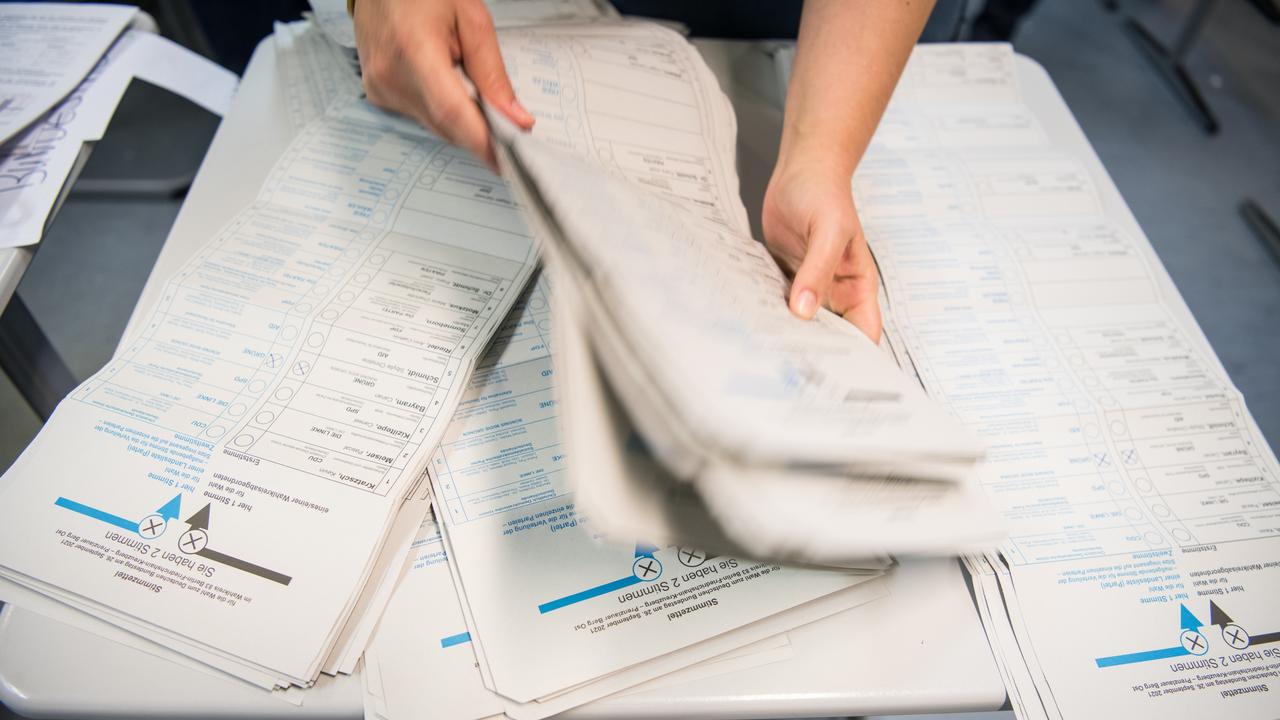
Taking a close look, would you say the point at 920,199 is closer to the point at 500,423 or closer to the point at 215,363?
the point at 500,423

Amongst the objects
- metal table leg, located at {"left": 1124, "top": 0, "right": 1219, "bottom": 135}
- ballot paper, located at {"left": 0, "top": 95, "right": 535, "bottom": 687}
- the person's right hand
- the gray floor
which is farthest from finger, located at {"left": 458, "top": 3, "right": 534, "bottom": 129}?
metal table leg, located at {"left": 1124, "top": 0, "right": 1219, "bottom": 135}

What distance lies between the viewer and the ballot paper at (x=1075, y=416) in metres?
0.46

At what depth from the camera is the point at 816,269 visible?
1.65 ft

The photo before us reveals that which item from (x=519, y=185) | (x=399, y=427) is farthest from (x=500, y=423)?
(x=519, y=185)

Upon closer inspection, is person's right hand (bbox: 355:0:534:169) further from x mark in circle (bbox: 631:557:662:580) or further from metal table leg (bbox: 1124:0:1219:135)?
metal table leg (bbox: 1124:0:1219:135)

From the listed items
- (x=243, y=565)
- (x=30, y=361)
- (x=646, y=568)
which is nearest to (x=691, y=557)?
(x=646, y=568)

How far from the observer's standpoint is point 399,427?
510 mm

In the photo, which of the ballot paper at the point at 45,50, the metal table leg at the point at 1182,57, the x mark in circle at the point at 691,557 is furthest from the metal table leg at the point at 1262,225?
the ballot paper at the point at 45,50

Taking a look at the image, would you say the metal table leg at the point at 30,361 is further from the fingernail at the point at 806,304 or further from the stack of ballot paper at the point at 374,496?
the fingernail at the point at 806,304

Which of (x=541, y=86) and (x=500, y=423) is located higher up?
(x=541, y=86)

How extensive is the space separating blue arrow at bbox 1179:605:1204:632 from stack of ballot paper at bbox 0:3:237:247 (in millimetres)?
969

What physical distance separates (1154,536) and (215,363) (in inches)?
29.0

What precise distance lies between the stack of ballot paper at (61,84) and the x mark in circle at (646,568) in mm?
603

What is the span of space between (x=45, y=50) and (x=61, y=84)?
9cm
